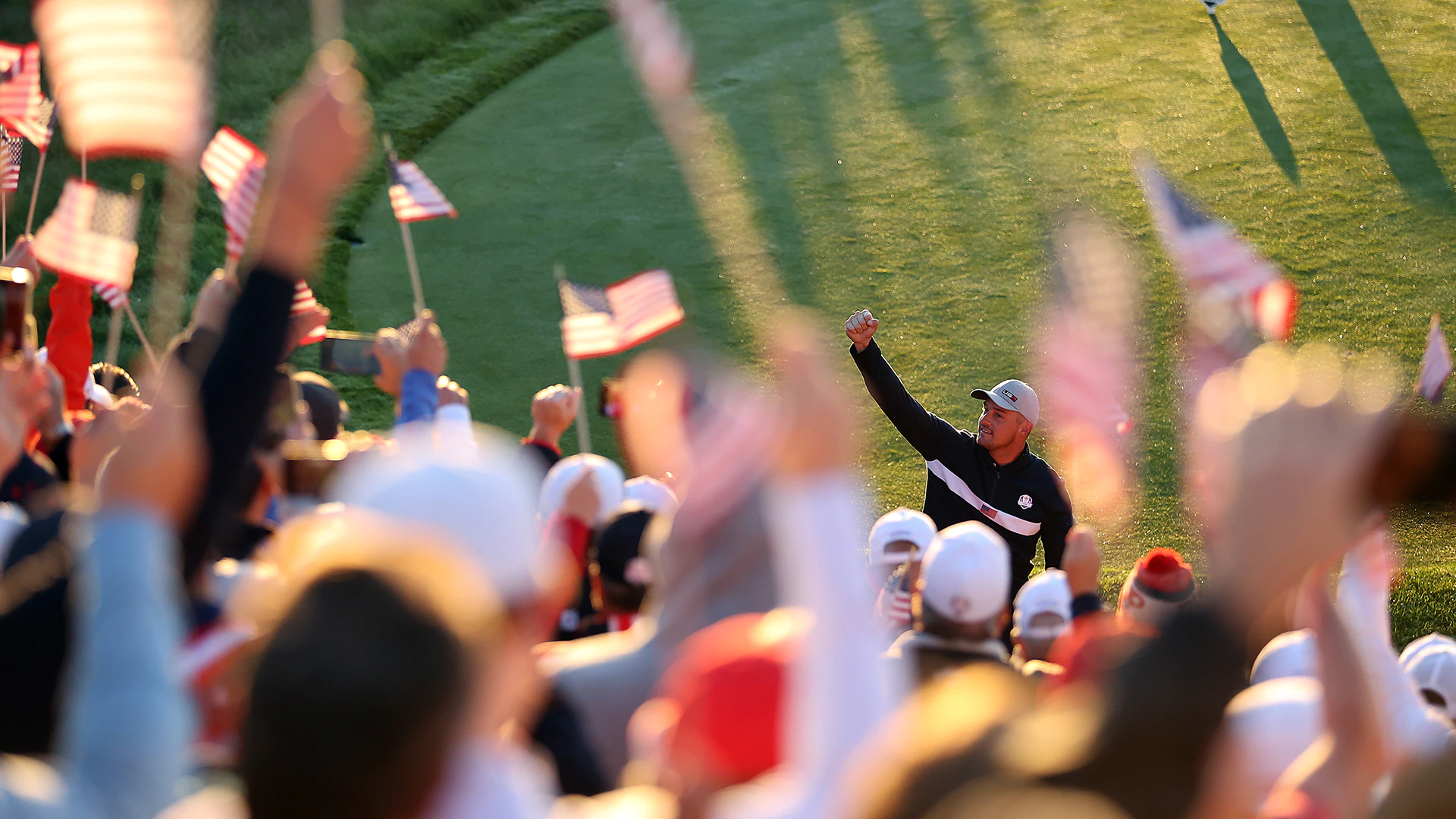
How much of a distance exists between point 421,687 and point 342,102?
2.78ft

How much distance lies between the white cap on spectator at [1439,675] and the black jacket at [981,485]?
5.35 ft

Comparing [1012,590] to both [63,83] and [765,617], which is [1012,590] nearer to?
[765,617]

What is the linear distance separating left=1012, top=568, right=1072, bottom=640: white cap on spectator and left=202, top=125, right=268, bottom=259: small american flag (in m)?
2.64

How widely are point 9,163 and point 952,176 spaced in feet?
20.7

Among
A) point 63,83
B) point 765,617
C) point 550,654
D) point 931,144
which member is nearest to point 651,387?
point 550,654

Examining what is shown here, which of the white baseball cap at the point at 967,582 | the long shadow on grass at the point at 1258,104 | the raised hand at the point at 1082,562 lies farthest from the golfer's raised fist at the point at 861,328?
the long shadow on grass at the point at 1258,104

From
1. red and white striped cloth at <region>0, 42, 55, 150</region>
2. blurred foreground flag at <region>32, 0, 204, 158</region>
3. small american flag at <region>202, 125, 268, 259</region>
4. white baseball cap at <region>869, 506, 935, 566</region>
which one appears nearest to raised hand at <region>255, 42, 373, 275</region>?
white baseball cap at <region>869, 506, 935, 566</region>

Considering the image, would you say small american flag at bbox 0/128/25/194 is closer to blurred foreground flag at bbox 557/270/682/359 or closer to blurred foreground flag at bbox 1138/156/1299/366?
blurred foreground flag at bbox 557/270/682/359

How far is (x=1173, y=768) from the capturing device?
1017 millimetres

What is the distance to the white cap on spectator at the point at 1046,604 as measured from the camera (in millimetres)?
2721

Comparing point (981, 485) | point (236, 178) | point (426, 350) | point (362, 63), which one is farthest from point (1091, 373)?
point (362, 63)

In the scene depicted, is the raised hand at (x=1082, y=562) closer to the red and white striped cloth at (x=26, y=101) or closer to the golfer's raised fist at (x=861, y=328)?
the golfer's raised fist at (x=861, y=328)

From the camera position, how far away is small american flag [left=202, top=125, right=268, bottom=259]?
4.28 metres

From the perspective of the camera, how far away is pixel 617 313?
13.8 feet
